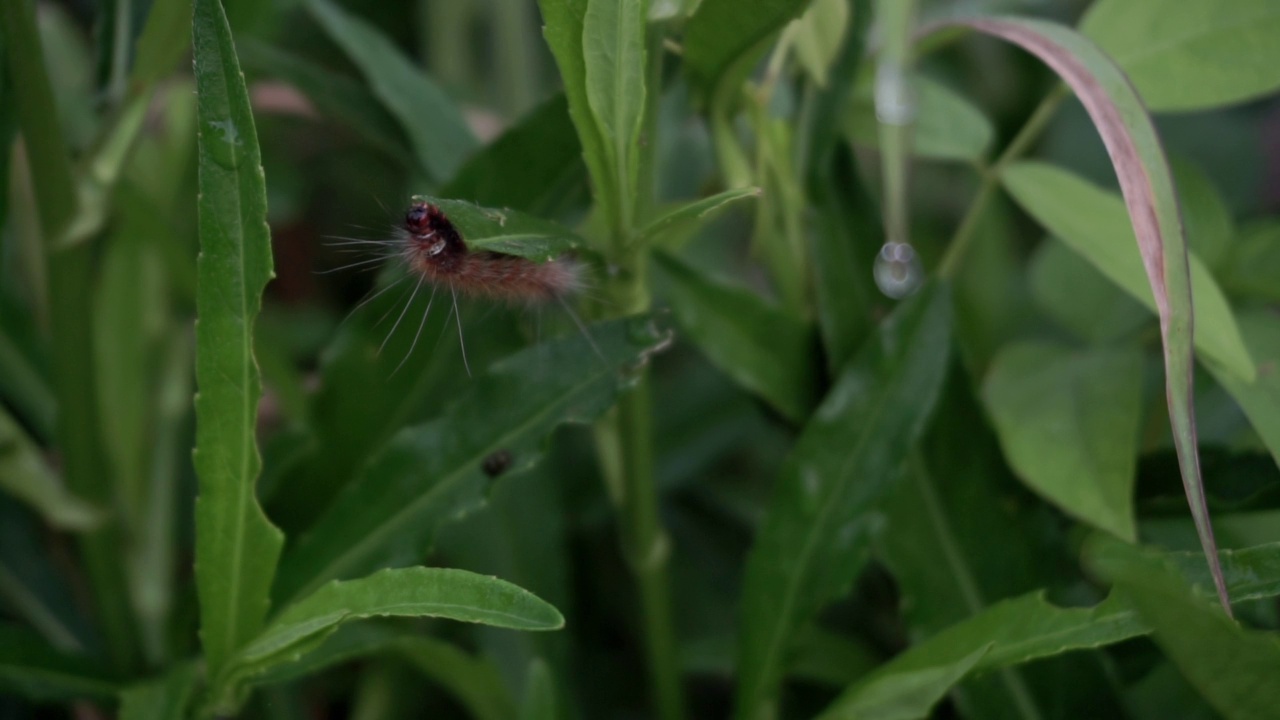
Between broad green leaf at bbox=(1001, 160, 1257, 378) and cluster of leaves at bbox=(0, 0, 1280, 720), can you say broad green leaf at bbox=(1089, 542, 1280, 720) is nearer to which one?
cluster of leaves at bbox=(0, 0, 1280, 720)

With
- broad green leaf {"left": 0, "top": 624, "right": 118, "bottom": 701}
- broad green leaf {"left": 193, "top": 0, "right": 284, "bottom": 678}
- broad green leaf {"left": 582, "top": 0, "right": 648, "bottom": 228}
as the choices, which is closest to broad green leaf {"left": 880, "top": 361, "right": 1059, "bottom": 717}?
broad green leaf {"left": 582, "top": 0, "right": 648, "bottom": 228}

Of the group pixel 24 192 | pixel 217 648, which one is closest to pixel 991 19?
pixel 217 648

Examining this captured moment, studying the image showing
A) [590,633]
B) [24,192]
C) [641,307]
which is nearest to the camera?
[641,307]

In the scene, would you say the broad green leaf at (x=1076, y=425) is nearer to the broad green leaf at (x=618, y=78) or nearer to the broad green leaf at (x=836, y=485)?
the broad green leaf at (x=836, y=485)

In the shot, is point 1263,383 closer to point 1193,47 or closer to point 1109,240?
point 1109,240

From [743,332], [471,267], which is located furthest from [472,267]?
[743,332]

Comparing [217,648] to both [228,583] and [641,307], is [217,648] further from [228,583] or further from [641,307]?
[641,307]
